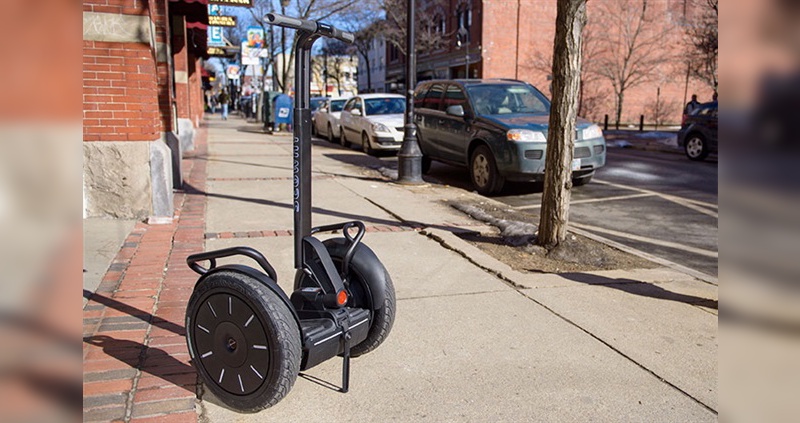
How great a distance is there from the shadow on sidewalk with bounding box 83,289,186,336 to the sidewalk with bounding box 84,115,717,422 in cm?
1

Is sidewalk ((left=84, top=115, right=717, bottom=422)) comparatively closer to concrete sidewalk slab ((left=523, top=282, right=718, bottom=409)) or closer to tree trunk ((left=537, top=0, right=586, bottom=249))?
concrete sidewalk slab ((left=523, top=282, right=718, bottom=409))

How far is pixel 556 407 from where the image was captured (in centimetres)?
316

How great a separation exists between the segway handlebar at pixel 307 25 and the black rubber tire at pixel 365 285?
3.80 ft

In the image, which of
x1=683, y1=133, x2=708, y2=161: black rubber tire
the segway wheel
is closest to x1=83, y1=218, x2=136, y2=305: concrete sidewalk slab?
the segway wheel

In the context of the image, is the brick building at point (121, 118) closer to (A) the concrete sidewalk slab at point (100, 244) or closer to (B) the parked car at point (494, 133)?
(A) the concrete sidewalk slab at point (100, 244)

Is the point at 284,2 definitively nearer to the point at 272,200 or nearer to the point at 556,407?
the point at 272,200

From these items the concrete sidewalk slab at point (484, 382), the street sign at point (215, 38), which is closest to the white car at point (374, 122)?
the street sign at point (215, 38)

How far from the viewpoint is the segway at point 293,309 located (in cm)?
292

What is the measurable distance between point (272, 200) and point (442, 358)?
5.65 metres

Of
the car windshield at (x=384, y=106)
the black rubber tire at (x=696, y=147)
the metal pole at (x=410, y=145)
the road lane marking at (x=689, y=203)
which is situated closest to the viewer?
the road lane marking at (x=689, y=203)

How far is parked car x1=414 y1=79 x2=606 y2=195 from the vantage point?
9758mm

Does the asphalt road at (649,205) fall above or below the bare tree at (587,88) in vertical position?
A: below
